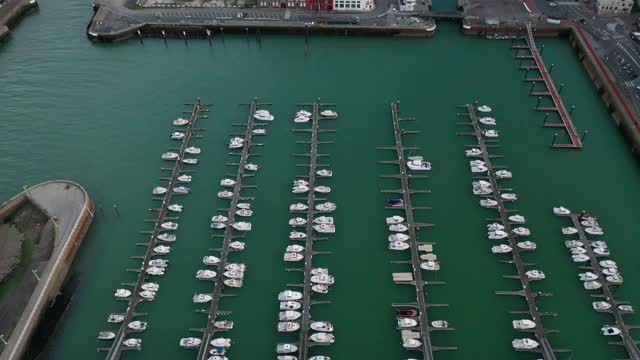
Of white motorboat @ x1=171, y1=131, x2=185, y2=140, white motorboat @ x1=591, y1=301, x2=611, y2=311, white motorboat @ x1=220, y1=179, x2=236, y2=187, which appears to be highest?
white motorboat @ x1=171, y1=131, x2=185, y2=140

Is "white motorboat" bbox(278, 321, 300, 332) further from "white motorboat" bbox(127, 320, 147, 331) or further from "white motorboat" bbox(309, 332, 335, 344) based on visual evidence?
"white motorboat" bbox(127, 320, 147, 331)

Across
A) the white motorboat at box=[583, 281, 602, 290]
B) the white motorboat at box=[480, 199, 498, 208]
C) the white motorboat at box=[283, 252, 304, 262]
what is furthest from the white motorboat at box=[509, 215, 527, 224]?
the white motorboat at box=[283, 252, 304, 262]

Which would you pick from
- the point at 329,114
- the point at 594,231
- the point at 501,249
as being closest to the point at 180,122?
the point at 329,114

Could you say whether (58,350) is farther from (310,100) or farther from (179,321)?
(310,100)

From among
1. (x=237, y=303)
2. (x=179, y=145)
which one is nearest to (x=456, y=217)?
(x=237, y=303)

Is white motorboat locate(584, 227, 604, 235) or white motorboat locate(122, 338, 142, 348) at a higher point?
white motorboat locate(584, 227, 604, 235)

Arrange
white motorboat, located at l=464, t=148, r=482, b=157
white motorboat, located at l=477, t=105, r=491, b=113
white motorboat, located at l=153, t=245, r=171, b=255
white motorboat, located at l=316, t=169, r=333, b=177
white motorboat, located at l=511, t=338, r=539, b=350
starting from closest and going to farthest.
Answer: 1. white motorboat, located at l=511, t=338, r=539, b=350
2. white motorboat, located at l=153, t=245, r=171, b=255
3. white motorboat, located at l=316, t=169, r=333, b=177
4. white motorboat, located at l=464, t=148, r=482, b=157
5. white motorboat, located at l=477, t=105, r=491, b=113

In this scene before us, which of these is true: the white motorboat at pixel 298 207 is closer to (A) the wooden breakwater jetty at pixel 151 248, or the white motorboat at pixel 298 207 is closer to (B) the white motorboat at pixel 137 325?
(A) the wooden breakwater jetty at pixel 151 248

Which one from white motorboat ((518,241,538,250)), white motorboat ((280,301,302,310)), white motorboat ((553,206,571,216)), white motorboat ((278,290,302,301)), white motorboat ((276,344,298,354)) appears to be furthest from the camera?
white motorboat ((553,206,571,216))
